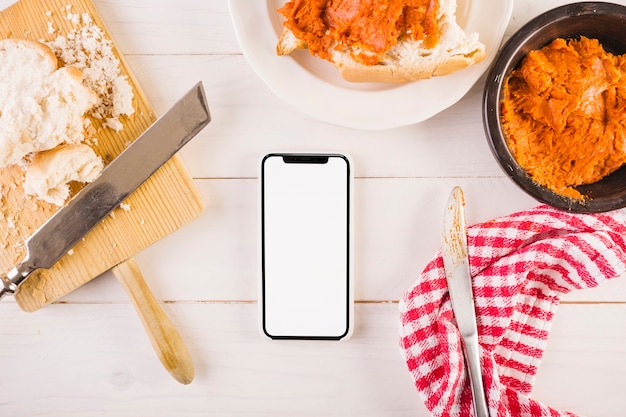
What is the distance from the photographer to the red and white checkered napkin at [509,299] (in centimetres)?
108

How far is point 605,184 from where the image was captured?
107 cm

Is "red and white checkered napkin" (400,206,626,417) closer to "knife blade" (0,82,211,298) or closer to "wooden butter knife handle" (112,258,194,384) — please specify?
"wooden butter knife handle" (112,258,194,384)

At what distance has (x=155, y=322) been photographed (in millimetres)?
1134

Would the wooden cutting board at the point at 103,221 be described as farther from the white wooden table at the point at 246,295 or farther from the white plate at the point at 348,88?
the white plate at the point at 348,88

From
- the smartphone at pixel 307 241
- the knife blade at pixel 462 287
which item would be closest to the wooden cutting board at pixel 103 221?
the smartphone at pixel 307 241

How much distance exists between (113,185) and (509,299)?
0.82 m

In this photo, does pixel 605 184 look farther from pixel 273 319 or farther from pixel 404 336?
pixel 273 319

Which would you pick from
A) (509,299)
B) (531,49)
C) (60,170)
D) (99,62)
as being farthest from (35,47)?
(509,299)

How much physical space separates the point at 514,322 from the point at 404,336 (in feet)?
0.76

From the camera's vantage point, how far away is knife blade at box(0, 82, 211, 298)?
3.53 feet

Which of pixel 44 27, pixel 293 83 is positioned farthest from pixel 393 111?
pixel 44 27

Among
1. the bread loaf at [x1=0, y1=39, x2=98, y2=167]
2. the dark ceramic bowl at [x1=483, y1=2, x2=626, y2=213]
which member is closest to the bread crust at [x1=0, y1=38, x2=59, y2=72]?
the bread loaf at [x1=0, y1=39, x2=98, y2=167]

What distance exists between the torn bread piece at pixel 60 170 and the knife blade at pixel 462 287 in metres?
0.72

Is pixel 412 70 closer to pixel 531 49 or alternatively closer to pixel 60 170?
pixel 531 49
